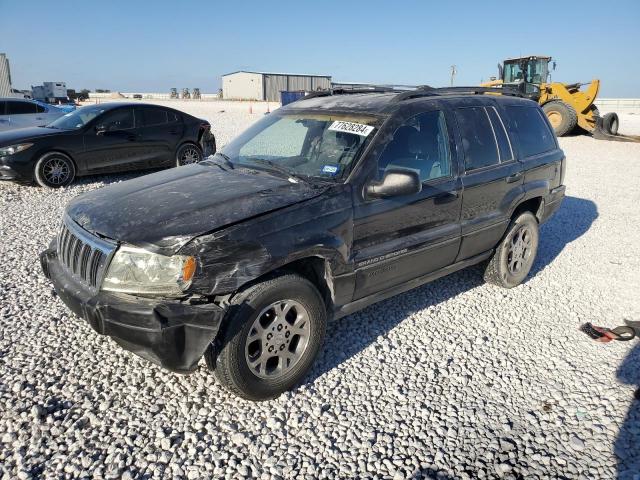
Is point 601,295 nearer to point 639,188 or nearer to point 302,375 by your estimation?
point 302,375

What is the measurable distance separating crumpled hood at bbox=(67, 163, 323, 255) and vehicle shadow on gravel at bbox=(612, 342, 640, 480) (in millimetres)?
2378

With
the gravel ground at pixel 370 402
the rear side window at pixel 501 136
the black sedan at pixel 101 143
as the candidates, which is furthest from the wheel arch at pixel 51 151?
the rear side window at pixel 501 136

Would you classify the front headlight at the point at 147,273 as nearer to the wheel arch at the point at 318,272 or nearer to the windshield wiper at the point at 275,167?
the wheel arch at the point at 318,272

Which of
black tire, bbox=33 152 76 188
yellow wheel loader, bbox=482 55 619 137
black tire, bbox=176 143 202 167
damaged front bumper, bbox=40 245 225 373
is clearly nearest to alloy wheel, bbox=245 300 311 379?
damaged front bumper, bbox=40 245 225 373

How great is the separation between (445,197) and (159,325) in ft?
7.97

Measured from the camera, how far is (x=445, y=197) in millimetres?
3754

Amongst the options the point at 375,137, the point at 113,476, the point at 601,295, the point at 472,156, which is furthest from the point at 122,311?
the point at 601,295

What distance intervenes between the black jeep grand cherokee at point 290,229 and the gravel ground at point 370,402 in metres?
0.38

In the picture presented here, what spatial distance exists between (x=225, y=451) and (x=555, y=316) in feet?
10.7

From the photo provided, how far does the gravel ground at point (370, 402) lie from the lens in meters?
2.50

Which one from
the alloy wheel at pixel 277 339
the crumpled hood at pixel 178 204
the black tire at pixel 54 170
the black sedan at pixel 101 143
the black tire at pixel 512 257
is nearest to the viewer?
the crumpled hood at pixel 178 204

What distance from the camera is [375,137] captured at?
335 centimetres

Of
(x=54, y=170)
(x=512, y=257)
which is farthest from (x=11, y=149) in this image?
(x=512, y=257)

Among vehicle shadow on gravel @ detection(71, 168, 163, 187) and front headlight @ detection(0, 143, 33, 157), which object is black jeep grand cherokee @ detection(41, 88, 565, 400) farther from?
vehicle shadow on gravel @ detection(71, 168, 163, 187)
